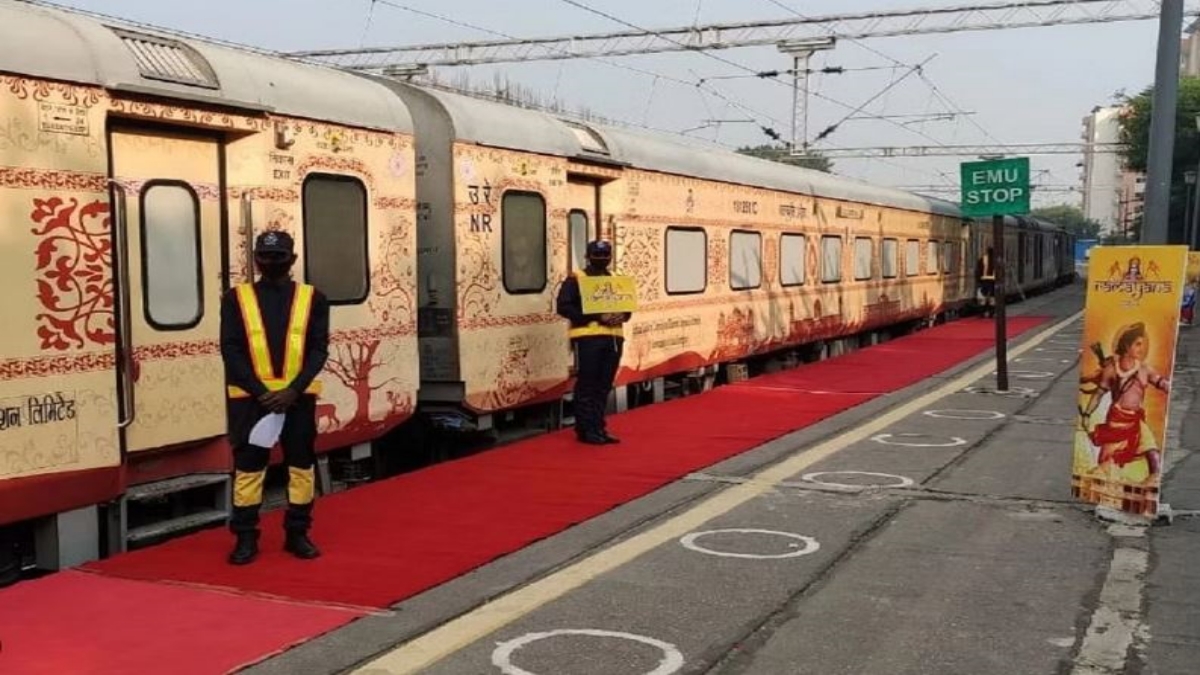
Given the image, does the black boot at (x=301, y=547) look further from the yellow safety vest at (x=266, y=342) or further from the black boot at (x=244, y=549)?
the yellow safety vest at (x=266, y=342)

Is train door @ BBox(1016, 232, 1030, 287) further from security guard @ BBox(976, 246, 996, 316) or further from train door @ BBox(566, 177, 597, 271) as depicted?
train door @ BBox(566, 177, 597, 271)

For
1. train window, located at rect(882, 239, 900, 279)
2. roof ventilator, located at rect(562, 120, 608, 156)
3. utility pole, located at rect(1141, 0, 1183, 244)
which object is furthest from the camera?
→ train window, located at rect(882, 239, 900, 279)

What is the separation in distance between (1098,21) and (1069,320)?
26.3ft

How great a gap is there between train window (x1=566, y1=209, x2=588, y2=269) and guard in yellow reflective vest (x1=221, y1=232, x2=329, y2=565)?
480cm

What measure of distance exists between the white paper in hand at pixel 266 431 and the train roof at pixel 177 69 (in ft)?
6.15

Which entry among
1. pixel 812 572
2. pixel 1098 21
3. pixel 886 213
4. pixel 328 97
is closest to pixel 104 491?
pixel 328 97

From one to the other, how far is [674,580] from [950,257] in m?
24.2

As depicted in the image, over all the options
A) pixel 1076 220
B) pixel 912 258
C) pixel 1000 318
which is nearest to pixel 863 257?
pixel 912 258

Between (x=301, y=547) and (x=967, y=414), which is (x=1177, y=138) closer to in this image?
(x=967, y=414)

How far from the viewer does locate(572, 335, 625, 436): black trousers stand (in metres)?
9.70

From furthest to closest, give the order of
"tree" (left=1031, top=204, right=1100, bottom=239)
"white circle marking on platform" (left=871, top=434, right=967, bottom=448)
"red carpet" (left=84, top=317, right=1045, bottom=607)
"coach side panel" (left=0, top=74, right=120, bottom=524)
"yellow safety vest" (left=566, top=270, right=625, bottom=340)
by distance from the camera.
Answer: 1. "tree" (left=1031, top=204, right=1100, bottom=239)
2. "white circle marking on platform" (left=871, top=434, right=967, bottom=448)
3. "yellow safety vest" (left=566, top=270, right=625, bottom=340)
4. "red carpet" (left=84, top=317, right=1045, bottom=607)
5. "coach side panel" (left=0, top=74, right=120, bottom=524)

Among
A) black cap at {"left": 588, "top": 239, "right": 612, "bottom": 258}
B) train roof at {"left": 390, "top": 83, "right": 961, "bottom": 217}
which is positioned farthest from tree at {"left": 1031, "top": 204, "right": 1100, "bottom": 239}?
black cap at {"left": 588, "top": 239, "right": 612, "bottom": 258}

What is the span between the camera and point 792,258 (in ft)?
54.9

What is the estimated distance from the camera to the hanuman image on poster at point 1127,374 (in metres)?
6.95
